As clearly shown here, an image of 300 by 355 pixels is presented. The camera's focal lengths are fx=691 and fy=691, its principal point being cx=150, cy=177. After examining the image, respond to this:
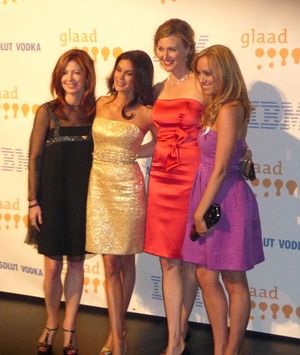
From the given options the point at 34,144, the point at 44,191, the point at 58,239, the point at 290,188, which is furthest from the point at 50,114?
the point at 290,188

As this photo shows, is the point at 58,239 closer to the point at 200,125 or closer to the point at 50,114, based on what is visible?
the point at 50,114

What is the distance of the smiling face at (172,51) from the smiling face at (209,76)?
19cm

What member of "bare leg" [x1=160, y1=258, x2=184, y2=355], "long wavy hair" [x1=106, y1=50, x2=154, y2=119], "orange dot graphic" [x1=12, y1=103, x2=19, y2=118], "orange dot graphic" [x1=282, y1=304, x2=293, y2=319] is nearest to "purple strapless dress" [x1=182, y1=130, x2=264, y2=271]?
"bare leg" [x1=160, y1=258, x2=184, y2=355]

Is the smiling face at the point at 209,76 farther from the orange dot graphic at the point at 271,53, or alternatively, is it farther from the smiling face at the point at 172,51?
the orange dot graphic at the point at 271,53

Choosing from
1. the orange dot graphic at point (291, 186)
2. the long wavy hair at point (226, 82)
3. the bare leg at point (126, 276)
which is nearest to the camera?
the long wavy hair at point (226, 82)

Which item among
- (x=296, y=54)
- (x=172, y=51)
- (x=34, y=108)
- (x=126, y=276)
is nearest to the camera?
(x=172, y=51)

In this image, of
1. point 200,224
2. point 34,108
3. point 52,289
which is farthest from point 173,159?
point 34,108

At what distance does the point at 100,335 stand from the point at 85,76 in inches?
60.5

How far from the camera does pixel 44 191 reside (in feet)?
11.6

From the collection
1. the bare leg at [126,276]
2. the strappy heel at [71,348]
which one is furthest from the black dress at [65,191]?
the strappy heel at [71,348]

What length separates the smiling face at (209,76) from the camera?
10.3ft

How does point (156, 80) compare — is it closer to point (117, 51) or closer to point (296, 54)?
point (117, 51)

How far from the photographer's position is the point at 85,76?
139 inches

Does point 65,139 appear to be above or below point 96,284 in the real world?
above
